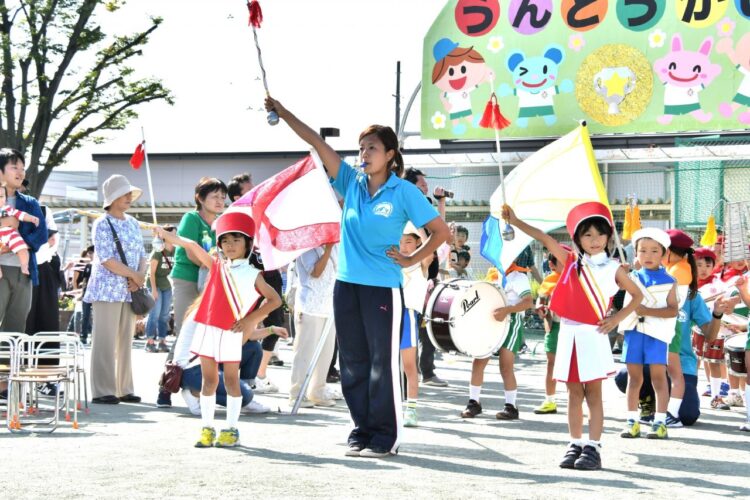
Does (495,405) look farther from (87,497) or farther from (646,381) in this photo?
(87,497)

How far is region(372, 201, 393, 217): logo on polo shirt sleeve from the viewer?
725 centimetres

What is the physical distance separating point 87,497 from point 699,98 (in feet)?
49.5

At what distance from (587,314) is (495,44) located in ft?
43.5

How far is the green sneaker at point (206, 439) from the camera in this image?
7520mm

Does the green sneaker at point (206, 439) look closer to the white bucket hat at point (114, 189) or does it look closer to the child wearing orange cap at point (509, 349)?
the child wearing orange cap at point (509, 349)

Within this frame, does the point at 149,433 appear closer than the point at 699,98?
Yes

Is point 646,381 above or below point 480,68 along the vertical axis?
below

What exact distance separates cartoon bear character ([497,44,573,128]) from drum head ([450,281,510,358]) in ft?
31.3

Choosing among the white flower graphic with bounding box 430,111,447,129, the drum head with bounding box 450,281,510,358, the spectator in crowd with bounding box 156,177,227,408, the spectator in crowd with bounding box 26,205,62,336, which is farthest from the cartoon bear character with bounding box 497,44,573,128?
the spectator in crowd with bounding box 26,205,62,336

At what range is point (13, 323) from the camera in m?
9.71

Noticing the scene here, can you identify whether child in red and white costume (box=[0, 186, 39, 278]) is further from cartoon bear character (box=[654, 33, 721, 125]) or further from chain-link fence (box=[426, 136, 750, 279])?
cartoon bear character (box=[654, 33, 721, 125])

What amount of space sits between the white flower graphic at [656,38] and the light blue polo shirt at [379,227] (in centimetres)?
1270

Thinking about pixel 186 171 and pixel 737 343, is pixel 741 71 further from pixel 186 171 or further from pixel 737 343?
pixel 186 171

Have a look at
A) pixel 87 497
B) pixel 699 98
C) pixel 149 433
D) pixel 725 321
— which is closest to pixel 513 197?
pixel 725 321
